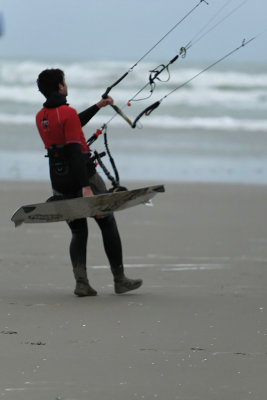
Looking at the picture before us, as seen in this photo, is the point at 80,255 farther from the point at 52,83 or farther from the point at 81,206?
the point at 52,83

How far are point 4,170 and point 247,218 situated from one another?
5160 millimetres

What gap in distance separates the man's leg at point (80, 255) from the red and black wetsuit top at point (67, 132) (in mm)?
330

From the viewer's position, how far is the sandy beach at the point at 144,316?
4223 millimetres

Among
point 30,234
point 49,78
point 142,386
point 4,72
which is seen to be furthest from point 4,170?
point 4,72

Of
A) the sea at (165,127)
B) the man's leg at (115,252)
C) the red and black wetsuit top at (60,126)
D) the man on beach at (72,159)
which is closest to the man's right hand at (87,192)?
the man on beach at (72,159)

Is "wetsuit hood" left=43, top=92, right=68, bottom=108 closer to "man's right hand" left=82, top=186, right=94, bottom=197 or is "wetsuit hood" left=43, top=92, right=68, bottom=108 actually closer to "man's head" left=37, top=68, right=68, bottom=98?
"man's head" left=37, top=68, right=68, bottom=98

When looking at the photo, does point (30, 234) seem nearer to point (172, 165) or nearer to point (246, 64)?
point (172, 165)

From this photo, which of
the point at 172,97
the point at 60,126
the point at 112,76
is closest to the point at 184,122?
the point at 172,97

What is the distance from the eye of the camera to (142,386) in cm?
418

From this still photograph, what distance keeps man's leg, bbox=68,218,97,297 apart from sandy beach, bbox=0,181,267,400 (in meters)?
0.11

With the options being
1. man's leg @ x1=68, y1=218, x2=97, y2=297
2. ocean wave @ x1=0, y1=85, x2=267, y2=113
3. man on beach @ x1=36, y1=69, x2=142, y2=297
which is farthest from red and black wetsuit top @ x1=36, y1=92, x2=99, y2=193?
ocean wave @ x1=0, y1=85, x2=267, y2=113

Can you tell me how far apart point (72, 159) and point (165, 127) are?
1645 centimetres

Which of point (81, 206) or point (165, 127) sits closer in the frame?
point (81, 206)

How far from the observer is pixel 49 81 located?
19.5 feet
